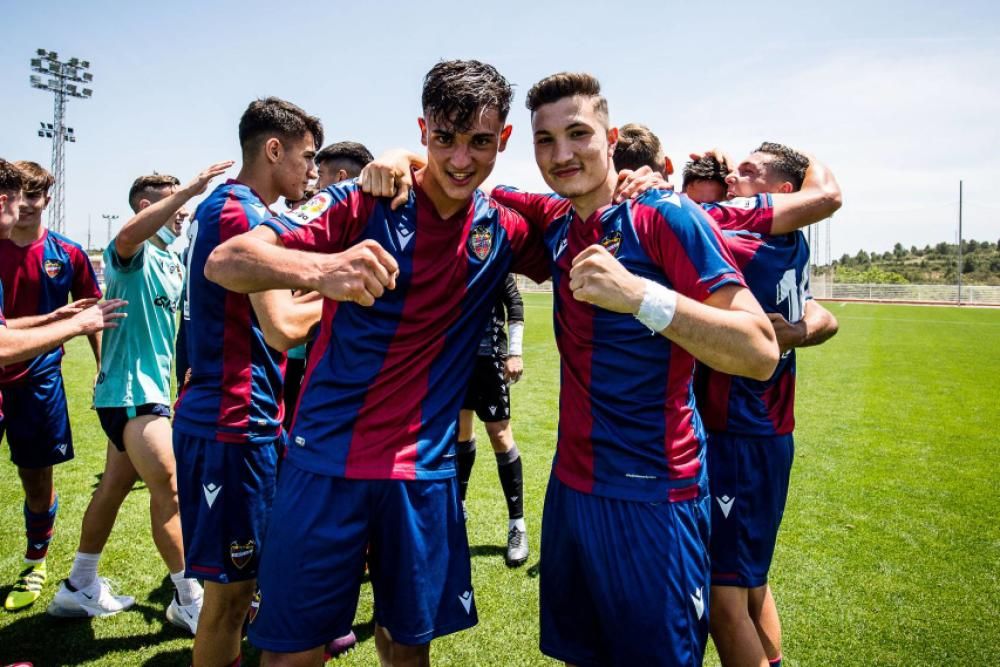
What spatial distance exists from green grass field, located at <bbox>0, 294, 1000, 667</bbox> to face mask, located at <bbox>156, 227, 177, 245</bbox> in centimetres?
223

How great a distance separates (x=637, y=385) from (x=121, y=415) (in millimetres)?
3224

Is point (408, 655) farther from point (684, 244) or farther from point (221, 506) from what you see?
point (684, 244)

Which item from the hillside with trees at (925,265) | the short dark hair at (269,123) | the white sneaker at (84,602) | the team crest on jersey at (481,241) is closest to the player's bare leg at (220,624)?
the white sneaker at (84,602)

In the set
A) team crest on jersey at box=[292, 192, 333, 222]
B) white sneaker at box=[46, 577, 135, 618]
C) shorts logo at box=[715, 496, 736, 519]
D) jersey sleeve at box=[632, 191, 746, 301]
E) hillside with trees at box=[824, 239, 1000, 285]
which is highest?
hillside with trees at box=[824, 239, 1000, 285]

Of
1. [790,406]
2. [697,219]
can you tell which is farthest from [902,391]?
[697,219]

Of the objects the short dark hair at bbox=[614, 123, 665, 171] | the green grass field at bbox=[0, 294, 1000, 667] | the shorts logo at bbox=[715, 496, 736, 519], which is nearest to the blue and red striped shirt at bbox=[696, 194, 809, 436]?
the shorts logo at bbox=[715, 496, 736, 519]

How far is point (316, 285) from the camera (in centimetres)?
194

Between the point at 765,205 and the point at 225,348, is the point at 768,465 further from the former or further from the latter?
the point at 225,348

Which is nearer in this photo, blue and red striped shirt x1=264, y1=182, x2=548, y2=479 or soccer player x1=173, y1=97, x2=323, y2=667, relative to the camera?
blue and red striped shirt x1=264, y1=182, x2=548, y2=479

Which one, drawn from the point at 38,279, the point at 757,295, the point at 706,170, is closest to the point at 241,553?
the point at 757,295

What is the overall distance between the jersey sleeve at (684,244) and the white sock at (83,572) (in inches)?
147

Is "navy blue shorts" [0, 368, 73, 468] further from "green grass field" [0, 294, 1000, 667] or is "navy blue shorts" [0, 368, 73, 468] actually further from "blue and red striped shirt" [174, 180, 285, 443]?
"blue and red striped shirt" [174, 180, 285, 443]

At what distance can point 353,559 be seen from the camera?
7.38 ft

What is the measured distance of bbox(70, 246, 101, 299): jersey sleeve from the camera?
4758 mm
